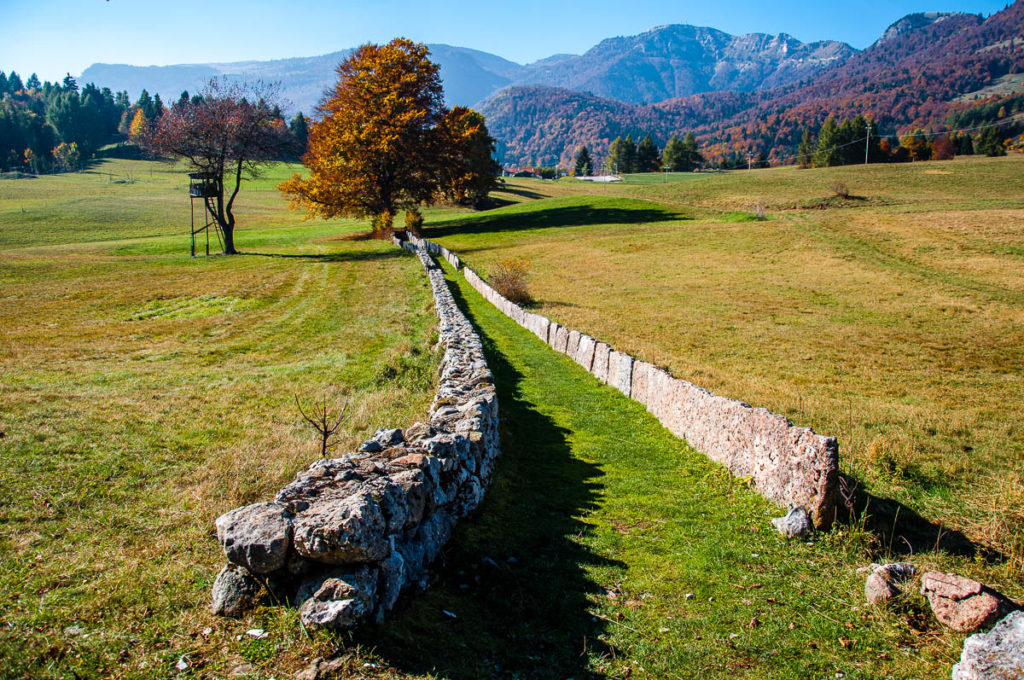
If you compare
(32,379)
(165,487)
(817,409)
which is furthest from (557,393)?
(32,379)

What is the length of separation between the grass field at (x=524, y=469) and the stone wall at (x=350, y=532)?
22 cm

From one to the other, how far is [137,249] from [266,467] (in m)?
41.3

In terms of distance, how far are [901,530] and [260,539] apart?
23.1 ft

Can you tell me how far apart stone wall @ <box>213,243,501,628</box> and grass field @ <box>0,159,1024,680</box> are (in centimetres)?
22

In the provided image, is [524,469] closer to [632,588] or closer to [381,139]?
[632,588]

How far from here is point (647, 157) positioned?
13538cm

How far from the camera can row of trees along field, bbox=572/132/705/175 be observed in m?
131

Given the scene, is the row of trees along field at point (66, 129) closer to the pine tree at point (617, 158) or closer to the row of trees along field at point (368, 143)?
the row of trees along field at point (368, 143)

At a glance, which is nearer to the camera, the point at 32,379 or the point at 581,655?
the point at 581,655

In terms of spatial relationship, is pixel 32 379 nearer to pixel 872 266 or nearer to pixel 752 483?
pixel 752 483

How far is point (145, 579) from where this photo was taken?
4.93 m

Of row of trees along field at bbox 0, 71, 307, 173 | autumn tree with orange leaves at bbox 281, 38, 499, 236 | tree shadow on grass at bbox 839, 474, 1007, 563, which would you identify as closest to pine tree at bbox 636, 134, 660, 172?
row of trees along field at bbox 0, 71, 307, 173

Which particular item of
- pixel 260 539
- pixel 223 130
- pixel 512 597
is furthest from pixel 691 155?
pixel 260 539

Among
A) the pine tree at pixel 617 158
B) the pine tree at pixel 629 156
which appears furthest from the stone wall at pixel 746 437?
the pine tree at pixel 617 158
